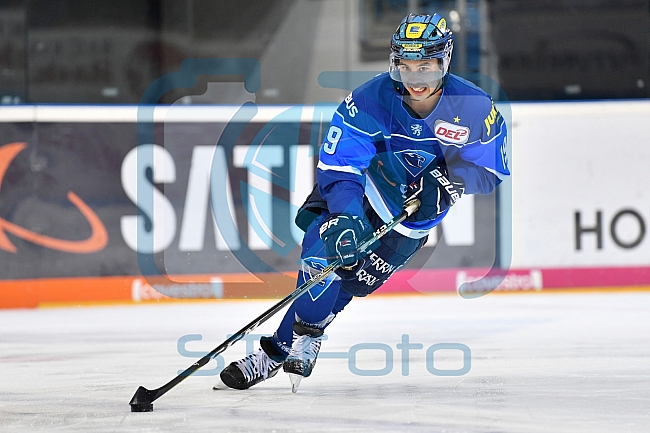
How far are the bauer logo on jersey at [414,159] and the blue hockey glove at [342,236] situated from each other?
38 centimetres

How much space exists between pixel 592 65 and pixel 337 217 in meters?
3.75

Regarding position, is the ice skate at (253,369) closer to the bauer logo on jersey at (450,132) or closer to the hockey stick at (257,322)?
the hockey stick at (257,322)

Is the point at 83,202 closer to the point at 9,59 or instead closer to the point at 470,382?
the point at 9,59

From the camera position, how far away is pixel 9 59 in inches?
206

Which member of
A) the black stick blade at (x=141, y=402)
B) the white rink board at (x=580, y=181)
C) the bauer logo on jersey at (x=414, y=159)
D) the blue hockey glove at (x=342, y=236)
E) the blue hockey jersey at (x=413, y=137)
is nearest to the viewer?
the black stick blade at (x=141, y=402)

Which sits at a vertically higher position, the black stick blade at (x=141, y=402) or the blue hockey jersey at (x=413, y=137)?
the blue hockey jersey at (x=413, y=137)

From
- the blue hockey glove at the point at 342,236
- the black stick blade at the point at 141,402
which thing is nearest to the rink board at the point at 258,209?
the blue hockey glove at the point at 342,236

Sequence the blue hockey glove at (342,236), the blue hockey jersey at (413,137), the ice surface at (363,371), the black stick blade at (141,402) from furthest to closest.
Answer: the blue hockey jersey at (413,137) → the blue hockey glove at (342,236) → the black stick blade at (141,402) → the ice surface at (363,371)

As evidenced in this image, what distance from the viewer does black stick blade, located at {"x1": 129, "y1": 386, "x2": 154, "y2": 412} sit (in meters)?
2.26

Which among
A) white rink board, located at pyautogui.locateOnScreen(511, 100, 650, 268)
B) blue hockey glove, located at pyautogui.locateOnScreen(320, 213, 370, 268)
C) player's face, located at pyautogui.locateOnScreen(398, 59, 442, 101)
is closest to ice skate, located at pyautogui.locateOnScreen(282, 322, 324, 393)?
blue hockey glove, located at pyautogui.locateOnScreen(320, 213, 370, 268)

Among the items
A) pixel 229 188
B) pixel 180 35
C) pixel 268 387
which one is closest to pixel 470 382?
pixel 268 387

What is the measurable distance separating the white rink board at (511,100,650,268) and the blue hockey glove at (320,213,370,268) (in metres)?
3.24

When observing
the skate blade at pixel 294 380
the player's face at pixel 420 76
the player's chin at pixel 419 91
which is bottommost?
the skate blade at pixel 294 380

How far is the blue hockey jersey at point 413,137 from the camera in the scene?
2697 millimetres
